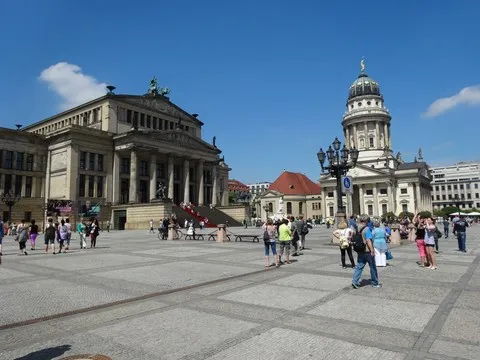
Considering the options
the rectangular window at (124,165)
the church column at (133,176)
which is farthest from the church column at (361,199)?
the church column at (133,176)

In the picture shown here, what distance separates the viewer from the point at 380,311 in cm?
729

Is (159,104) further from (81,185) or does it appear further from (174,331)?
(174,331)

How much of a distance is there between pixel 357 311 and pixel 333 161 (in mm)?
17963

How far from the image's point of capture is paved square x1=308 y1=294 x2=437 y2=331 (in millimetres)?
6492

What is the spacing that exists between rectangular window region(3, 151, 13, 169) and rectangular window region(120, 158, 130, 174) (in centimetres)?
1554

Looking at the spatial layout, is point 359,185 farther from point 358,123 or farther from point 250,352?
point 250,352

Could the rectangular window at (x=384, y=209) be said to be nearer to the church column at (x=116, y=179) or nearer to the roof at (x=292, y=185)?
the roof at (x=292, y=185)

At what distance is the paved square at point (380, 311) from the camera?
6.49 m

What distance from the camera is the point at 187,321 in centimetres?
670

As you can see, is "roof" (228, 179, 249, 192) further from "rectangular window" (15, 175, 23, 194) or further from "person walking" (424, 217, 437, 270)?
"person walking" (424, 217, 437, 270)

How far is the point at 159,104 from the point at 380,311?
67.8 m

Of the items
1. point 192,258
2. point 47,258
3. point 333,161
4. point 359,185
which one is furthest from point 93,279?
point 359,185

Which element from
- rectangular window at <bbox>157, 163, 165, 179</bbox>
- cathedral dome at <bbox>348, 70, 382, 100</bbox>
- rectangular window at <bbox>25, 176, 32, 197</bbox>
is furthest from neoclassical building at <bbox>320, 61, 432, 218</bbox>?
rectangular window at <bbox>25, 176, 32, 197</bbox>

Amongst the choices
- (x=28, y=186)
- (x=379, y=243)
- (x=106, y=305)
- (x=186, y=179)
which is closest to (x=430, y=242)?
(x=379, y=243)
